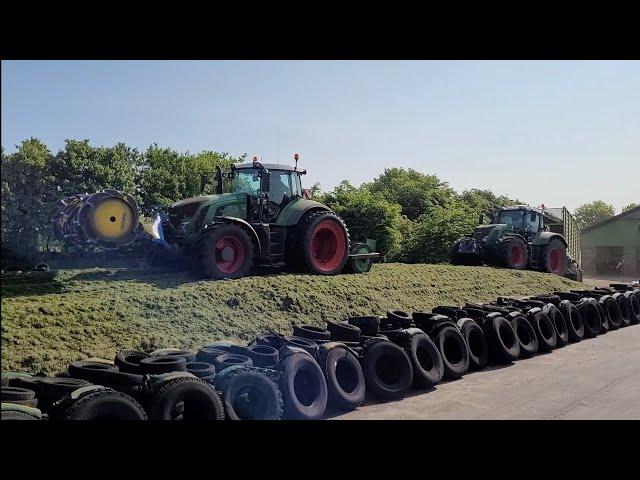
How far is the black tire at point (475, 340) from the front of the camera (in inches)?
340

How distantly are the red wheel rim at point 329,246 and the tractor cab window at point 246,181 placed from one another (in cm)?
173

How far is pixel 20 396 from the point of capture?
4777 millimetres

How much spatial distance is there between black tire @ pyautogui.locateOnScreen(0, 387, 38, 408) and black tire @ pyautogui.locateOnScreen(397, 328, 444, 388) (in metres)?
4.48

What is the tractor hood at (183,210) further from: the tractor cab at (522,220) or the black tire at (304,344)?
the tractor cab at (522,220)

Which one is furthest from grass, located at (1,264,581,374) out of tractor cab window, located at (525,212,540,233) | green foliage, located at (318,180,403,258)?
tractor cab window, located at (525,212,540,233)

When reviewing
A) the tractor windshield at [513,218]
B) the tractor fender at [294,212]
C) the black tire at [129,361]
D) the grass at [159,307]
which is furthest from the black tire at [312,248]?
the tractor windshield at [513,218]

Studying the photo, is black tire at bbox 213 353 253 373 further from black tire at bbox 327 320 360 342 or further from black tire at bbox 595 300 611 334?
black tire at bbox 595 300 611 334

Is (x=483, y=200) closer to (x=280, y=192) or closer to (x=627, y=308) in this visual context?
(x=627, y=308)

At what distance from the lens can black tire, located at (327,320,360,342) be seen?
7.79 m

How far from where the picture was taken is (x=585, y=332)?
11.6 meters
